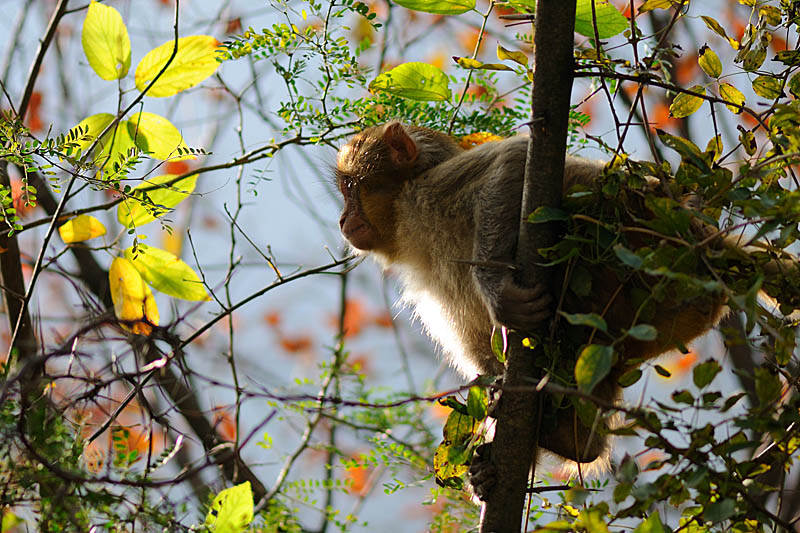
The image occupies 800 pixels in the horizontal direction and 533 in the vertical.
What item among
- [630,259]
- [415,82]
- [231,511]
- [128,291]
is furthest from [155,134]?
[630,259]

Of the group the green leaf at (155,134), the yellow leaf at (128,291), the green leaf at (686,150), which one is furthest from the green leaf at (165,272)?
the green leaf at (686,150)

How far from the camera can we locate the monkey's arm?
7.77ft

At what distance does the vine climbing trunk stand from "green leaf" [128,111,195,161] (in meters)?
1.31

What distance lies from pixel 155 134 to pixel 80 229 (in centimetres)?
45

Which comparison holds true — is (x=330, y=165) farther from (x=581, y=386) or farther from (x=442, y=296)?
(x=581, y=386)

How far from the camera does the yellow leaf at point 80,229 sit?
2.93 m

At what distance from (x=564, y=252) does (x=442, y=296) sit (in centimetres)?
123

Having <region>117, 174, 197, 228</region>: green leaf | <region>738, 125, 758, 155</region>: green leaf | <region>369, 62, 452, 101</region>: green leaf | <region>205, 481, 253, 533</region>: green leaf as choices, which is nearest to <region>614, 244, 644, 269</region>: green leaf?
<region>738, 125, 758, 155</region>: green leaf

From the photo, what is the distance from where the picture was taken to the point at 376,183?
11.5 ft

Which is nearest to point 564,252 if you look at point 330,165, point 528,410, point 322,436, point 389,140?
point 528,410

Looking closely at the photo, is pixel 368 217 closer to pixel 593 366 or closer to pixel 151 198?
pixel 151 198

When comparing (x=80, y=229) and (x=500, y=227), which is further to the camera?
(x=80, y=229)

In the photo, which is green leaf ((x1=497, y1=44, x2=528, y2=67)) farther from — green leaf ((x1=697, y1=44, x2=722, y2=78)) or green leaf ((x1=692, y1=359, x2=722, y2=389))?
green leaf ((x1=692, y1=359, x2=722, y2=389))

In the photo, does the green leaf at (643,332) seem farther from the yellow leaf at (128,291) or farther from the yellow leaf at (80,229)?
the yellow leaf at (80,229)
